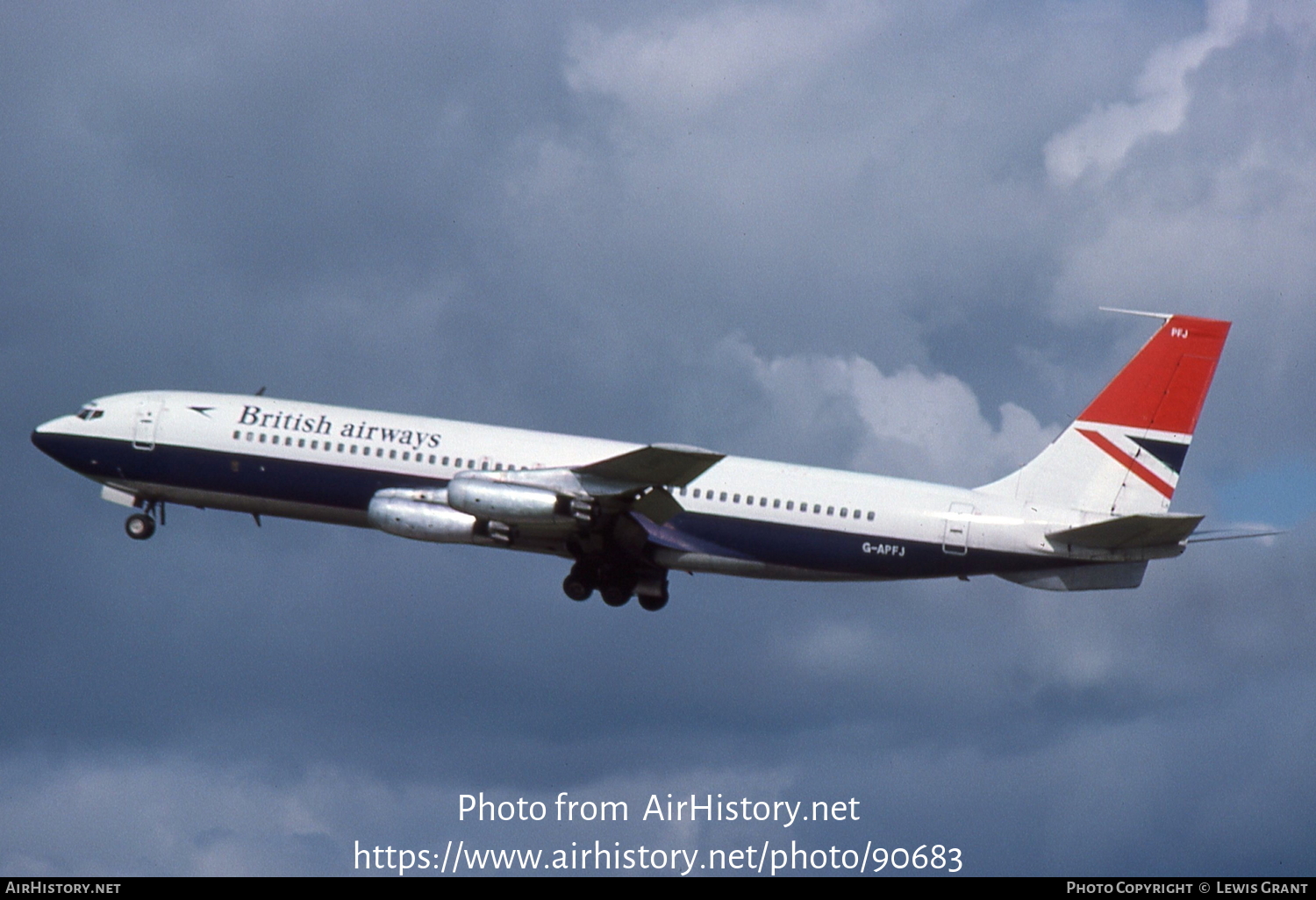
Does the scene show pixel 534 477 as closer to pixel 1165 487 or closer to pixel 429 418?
pixel 429 418

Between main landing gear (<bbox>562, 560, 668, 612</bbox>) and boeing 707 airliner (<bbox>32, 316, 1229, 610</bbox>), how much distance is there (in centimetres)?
8

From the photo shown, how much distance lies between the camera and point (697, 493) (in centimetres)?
4966

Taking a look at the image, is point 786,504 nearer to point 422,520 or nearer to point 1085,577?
point 1085,577

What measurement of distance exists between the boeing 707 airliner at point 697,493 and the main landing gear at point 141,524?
1912 millimetres

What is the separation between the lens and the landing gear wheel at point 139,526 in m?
54.2

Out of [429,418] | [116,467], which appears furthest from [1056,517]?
[116,467]

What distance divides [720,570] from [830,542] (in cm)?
393

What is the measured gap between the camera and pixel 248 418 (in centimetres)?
5216

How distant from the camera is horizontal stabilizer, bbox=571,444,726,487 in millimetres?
43906

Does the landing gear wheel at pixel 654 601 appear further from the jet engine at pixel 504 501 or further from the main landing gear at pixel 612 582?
the jet engine at pixel 504 501

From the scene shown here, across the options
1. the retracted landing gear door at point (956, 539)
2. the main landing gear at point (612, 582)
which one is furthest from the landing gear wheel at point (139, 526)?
the retracted landing gear door at point (956, 539)

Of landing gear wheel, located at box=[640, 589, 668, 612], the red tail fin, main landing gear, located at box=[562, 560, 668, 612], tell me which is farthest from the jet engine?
the red tail fin

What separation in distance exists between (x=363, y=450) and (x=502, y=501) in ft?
22.3

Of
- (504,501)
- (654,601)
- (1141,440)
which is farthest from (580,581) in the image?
(1141,440)
